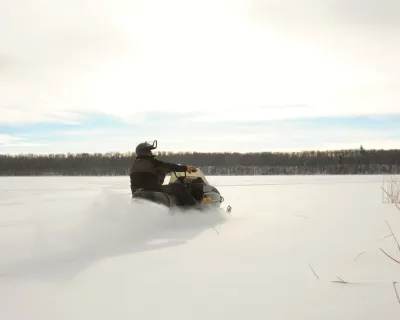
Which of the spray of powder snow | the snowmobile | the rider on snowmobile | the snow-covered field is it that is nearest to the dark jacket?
the rider on snowmobile

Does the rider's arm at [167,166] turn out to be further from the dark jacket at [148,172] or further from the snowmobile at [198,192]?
the snowmobile at [198,192]

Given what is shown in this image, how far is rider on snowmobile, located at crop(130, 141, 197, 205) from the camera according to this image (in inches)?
274

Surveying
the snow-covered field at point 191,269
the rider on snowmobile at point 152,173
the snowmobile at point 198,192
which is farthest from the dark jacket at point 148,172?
the snow-covered field at point 191,269

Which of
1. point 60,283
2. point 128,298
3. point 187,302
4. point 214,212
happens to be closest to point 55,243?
point 60,283

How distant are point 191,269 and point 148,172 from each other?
3.41m

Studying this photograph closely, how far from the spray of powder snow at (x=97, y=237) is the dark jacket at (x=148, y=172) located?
53 centimetres

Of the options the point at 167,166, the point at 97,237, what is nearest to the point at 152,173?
the point at 167,166

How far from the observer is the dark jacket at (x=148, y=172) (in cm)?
696

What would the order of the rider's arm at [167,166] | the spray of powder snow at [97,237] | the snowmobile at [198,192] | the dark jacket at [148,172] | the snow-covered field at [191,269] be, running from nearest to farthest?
the snow-covered field at [191,269], the spray of powder snow at [97,237], the dark jacket at [148,172], the rider's arm at [167,166], the snowmobile at [198,192]

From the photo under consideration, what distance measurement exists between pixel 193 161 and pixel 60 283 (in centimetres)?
9088

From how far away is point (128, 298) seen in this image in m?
3.02

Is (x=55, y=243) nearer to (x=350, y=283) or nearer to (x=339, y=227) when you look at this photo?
(x=350, y=283)

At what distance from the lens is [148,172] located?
22.9 ft

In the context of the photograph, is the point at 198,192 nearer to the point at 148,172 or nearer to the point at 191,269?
the point at 148,172
